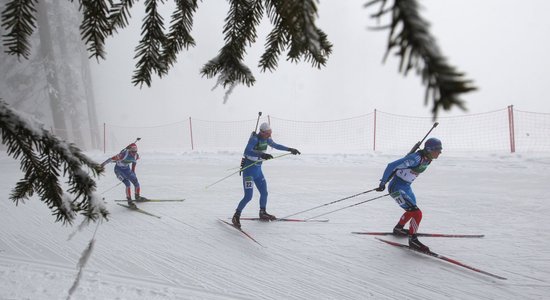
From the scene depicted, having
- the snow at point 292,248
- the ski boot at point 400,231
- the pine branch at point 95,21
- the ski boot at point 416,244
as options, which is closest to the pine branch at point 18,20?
the pine branch at point 95,21

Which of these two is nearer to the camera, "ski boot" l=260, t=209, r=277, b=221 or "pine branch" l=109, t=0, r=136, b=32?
"pine branch" l=109, t=0, r=136, b=32

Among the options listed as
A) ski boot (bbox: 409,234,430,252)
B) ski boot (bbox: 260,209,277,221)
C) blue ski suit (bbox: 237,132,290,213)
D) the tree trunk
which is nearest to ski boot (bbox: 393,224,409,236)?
ski boot (bbox: 409,234,430,252)

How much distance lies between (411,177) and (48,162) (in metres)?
5.36

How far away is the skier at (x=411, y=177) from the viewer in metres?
5.32

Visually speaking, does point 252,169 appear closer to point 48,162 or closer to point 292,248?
point 292,248

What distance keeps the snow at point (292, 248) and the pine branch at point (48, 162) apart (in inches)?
97.8

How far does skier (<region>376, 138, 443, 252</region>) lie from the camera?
5320 mm

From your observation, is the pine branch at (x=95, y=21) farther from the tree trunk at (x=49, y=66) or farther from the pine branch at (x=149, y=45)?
the tree trunk at (x=49, y=66)

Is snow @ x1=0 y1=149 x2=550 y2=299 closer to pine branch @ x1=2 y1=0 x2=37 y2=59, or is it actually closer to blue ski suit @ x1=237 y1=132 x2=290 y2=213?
blue ski suit @ x1=237 y1=132 x2=290 y2=213

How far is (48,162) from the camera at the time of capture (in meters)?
1.52

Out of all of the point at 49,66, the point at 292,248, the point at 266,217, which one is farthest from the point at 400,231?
the point at 49,66

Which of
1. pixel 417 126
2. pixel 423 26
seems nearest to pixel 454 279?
pixel 423 26

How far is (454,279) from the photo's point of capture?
4492 mm

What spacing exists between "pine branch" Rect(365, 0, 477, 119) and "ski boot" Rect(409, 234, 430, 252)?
5.53m
